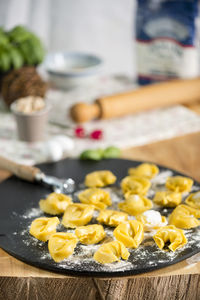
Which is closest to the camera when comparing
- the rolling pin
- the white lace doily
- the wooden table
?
the wooden table

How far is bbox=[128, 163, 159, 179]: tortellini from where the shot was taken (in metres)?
1.53

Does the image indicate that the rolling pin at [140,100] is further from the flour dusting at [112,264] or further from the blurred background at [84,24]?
the blurred background at [84,24]

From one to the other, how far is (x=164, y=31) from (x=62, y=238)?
55.6 inches

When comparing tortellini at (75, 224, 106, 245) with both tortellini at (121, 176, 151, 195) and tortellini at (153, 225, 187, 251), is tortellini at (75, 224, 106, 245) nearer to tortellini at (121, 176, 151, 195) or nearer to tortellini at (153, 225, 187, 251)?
tortellini at (153, 225, 187, 251)

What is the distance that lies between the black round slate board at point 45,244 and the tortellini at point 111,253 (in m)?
0.02

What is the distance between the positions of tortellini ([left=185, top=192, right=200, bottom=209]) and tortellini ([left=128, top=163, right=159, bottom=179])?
18 centimetres

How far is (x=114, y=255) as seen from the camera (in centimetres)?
113

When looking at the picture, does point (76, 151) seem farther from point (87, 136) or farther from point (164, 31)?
point (164, 31)

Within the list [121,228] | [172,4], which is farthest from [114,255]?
[172,4]

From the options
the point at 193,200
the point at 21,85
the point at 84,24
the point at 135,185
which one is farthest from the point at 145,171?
the point at 84,24

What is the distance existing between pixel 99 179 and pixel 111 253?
40 centimetres

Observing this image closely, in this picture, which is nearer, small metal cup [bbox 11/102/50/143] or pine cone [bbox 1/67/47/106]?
small metal cup [bbox 11/102/50/143]

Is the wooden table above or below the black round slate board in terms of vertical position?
below

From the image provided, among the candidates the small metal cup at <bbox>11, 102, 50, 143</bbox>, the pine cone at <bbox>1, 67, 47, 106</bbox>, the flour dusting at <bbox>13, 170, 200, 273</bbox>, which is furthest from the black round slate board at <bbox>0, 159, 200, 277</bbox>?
the pine cone at <bbox>1, 67, 47, 106</bbox>
